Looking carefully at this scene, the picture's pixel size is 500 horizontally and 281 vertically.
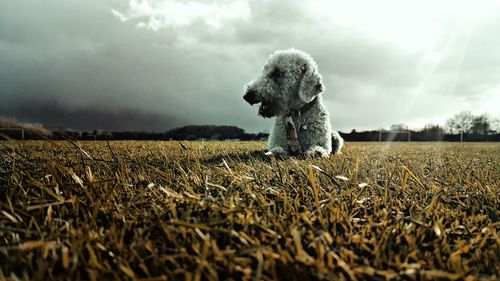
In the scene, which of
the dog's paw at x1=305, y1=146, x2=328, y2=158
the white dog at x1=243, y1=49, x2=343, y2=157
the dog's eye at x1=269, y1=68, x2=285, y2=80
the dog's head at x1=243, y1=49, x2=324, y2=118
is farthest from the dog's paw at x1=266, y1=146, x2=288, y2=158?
the dog's eye at x1=269, y1=68, x2=285, y2=80

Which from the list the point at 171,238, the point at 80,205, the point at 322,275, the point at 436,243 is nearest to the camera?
the point at 322,275

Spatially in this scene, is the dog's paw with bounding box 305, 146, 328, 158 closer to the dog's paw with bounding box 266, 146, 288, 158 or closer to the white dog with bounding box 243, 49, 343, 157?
the white dog with bounding box 243, 49, 343, 157

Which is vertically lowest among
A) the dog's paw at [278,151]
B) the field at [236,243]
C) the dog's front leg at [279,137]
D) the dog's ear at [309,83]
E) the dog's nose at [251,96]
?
the field at [236,243]

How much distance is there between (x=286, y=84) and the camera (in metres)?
5.86

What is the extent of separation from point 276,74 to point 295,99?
1.84 ft

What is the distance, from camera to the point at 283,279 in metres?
1.01

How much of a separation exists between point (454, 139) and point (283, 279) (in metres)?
51.7

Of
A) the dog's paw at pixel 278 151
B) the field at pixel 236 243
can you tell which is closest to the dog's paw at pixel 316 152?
the dog's paw at pixel 278 151

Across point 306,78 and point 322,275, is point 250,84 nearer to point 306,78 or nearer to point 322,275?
point 306,78

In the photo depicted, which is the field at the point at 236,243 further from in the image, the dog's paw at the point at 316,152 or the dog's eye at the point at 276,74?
the dog's eye at the point at 276,74

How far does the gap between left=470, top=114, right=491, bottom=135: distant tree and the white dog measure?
54059 millimetres

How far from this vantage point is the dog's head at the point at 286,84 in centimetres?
583

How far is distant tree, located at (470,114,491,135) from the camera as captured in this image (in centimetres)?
5028

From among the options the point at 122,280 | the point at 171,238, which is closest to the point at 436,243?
the point at 171,238
